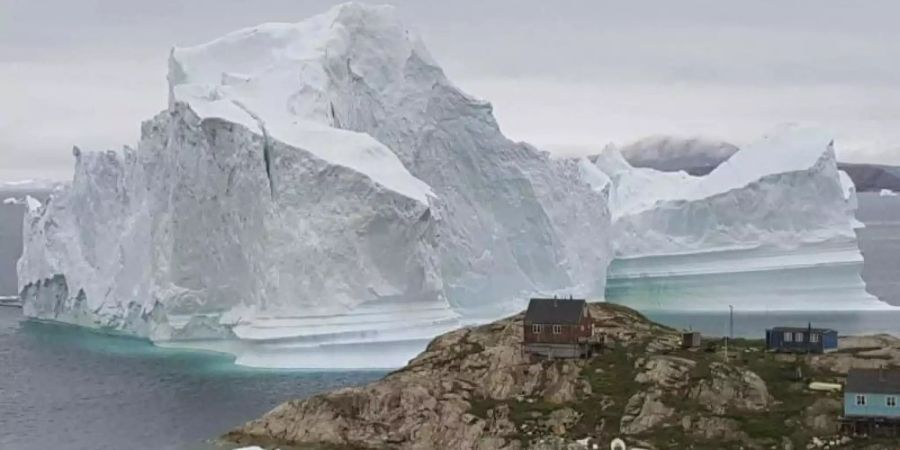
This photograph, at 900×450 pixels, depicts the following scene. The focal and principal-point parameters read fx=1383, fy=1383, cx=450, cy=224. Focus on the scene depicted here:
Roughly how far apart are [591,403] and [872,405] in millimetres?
6657

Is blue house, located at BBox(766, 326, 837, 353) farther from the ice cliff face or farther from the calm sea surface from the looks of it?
the ice cliff face

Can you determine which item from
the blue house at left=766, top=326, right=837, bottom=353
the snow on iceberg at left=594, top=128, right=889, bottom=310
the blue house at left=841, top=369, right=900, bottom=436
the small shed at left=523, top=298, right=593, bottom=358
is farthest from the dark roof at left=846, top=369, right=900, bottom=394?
the snow on iceberg at left=594, top=128, right=889, bottom=310

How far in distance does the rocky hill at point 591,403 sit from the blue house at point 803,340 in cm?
52

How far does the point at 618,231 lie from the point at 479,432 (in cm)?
4111

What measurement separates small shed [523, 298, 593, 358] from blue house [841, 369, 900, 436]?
7783mm

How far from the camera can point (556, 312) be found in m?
37.4

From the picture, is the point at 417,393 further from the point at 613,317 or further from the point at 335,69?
the point at 335,69

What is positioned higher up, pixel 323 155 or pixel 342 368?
pixel 323 155

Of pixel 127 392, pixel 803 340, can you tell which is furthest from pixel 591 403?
pixel 127 392

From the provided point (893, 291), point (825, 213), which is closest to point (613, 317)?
point (825, 213)

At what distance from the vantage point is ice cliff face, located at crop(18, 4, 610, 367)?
169ft

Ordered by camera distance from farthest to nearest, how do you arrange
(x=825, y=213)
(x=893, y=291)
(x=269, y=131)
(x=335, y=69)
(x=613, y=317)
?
(x=893, y=291) < (x=825, y=213) < (x=335, y=69) < (x=269, y=131) < (x=613, y=317)

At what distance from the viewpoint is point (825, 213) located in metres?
69.5

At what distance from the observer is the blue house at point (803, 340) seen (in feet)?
122
